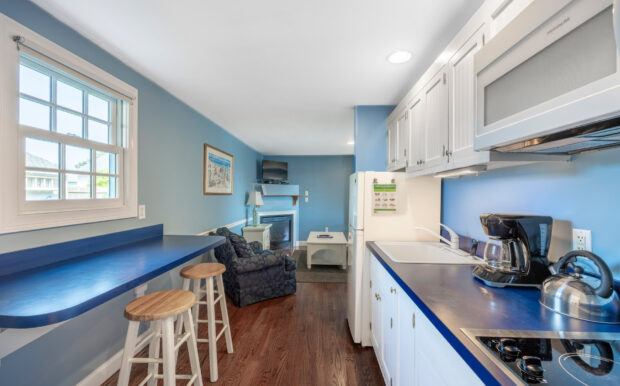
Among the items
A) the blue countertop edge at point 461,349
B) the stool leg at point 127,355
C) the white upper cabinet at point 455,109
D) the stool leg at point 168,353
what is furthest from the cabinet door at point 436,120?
the stool leg at point 127,355

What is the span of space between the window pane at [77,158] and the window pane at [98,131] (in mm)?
117

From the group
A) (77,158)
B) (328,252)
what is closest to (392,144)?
(328,252)

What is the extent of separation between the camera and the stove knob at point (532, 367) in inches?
22.4

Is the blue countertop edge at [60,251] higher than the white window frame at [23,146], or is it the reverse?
the white window frame at [23,146]

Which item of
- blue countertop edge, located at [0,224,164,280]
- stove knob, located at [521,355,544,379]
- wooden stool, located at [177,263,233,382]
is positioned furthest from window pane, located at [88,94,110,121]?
stove knob, located at [521,355,544,379]

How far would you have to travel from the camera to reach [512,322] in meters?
0.81

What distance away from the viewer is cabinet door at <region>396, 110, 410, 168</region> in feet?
6.90

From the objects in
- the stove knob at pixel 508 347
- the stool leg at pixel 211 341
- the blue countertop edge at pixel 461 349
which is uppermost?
the stove knob at pixel 508 347

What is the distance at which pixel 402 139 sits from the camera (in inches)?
87.0

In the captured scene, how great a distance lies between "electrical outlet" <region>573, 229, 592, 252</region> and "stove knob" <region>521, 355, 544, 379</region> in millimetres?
679

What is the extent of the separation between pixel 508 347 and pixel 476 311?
9.0 inches

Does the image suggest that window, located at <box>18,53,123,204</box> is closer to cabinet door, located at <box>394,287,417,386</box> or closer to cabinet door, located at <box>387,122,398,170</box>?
cabinet door, located at <box>394,287,417,386</box>

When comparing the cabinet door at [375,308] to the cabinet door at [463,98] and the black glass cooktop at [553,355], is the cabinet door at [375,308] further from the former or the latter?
the black glass cooktop at [553,355]

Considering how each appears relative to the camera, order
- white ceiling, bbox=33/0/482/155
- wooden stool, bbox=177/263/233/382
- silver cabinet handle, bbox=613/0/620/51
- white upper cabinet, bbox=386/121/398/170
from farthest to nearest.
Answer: white upper cabinet, bbox=386/121/398/170 → wooden stool, bbox=177/263/233/382 → white ceiling, bbox=33/0/482/155 → silver cabinet handle, bbox=613/0/620/51
